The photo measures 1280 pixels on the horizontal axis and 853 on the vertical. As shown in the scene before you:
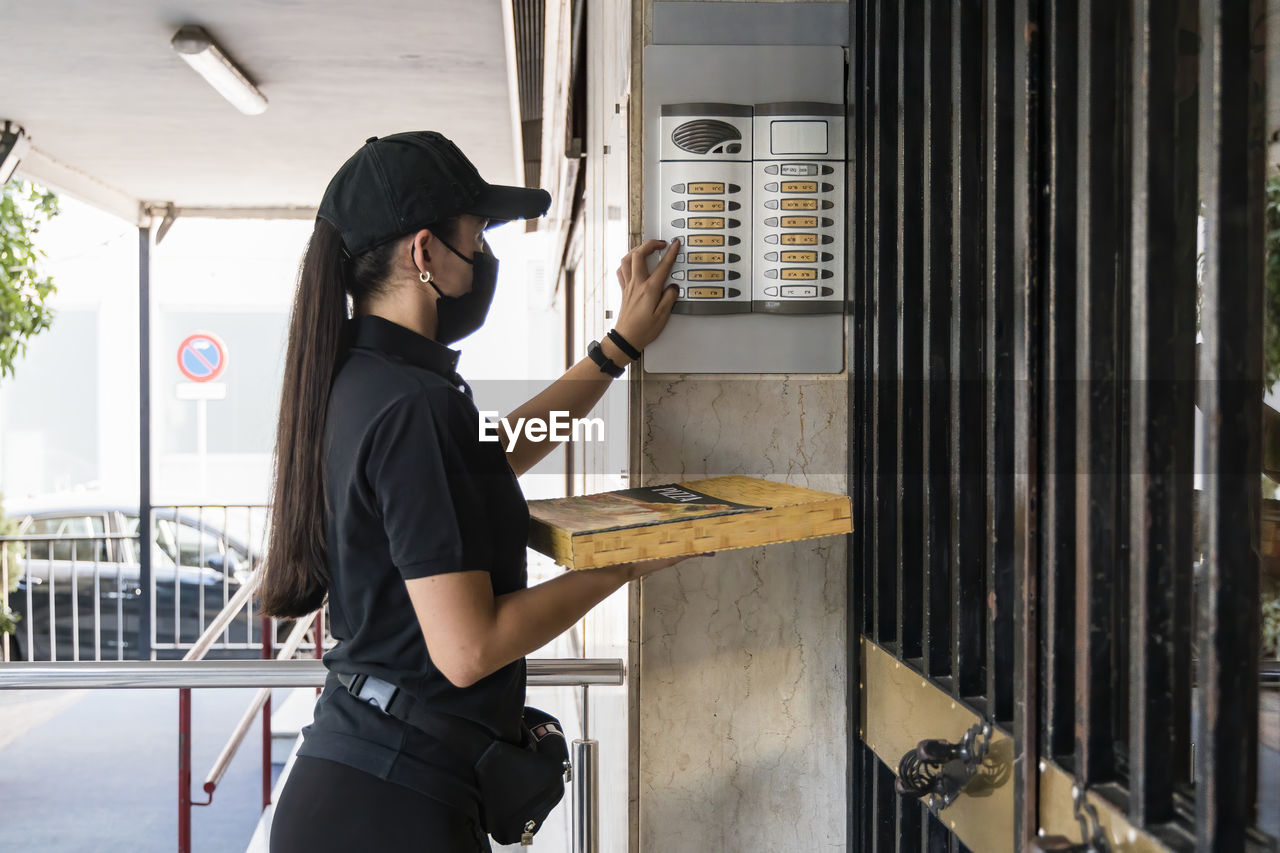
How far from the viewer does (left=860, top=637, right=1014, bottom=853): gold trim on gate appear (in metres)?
0.97

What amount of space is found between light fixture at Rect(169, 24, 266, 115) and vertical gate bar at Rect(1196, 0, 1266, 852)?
14.7ft

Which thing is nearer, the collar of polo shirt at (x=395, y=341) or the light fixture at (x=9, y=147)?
the collar of polo shirt at (x=395, y=341)

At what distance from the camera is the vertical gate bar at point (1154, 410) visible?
2.43 feet

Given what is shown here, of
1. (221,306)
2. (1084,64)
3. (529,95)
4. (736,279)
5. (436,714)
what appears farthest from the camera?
(221,306)

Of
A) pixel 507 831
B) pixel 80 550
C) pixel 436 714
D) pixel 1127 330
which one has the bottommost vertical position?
pixel 80 550

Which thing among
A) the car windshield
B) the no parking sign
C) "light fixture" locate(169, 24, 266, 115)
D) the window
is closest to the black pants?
"light fixture" locate(169, 24, 266, 115)

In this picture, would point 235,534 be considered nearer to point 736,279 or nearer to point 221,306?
point 221,306

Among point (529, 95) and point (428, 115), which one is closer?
point (529, 95)

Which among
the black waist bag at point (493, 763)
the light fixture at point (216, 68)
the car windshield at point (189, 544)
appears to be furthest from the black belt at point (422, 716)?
the car windshield at point (189, 544)

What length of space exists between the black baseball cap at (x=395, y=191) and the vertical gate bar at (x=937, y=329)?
472 mm

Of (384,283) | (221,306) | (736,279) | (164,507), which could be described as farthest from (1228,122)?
(221,306)

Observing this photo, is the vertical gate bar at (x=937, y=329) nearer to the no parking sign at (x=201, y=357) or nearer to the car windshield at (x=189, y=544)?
the car windshield at (x=189, y=544)

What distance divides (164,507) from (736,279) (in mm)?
7092

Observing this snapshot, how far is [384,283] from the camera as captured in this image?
1250mm
